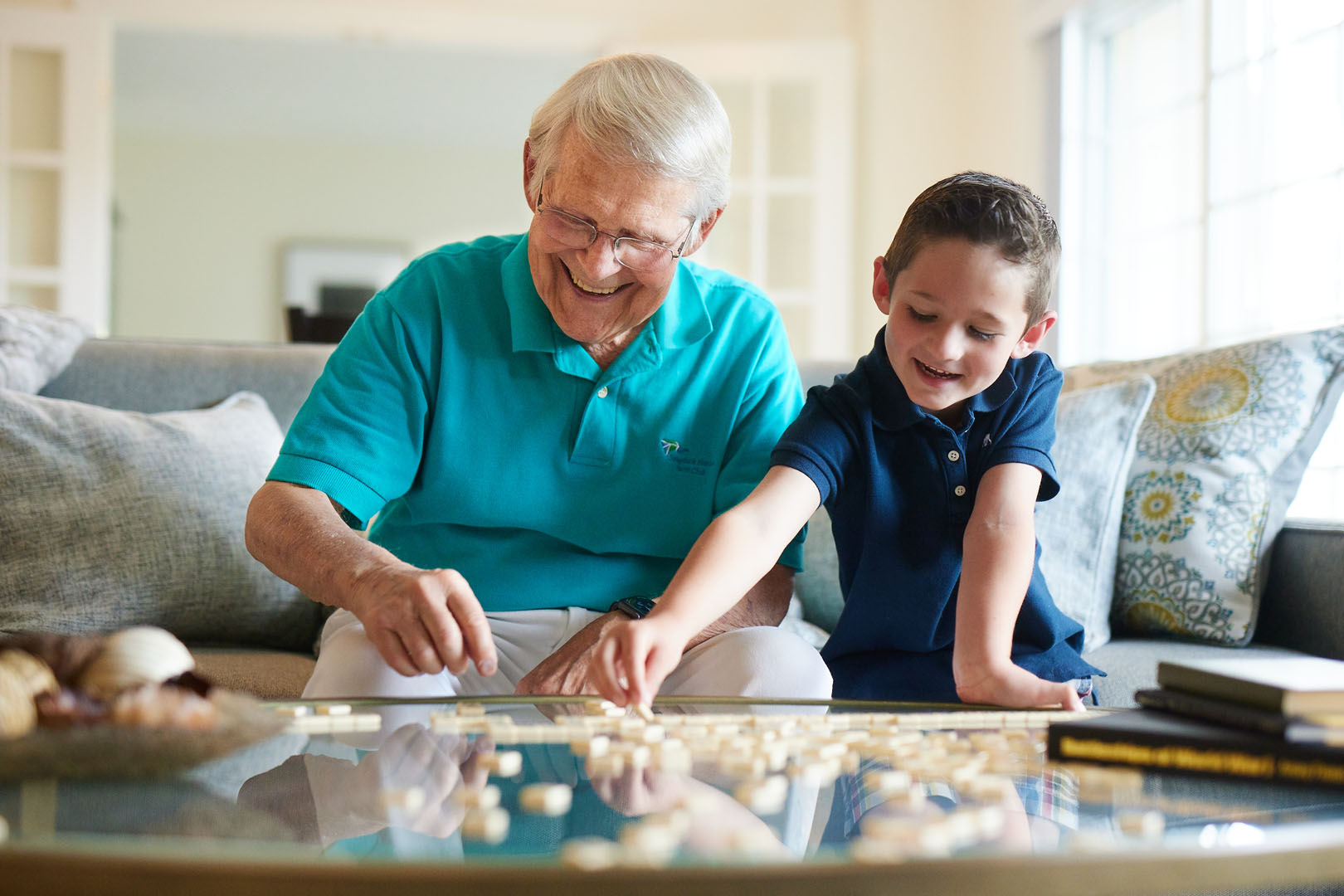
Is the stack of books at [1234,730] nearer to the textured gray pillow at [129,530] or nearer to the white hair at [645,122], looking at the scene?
the white hair at [645,122]

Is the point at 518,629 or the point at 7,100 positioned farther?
the point at 7,100

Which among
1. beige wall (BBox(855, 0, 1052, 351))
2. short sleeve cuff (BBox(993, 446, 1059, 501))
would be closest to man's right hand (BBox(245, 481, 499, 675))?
short sleeve cuff (BBox(993, 446, 1059, 501))

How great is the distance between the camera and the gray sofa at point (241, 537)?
64.7 inches

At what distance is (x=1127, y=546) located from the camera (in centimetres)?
197

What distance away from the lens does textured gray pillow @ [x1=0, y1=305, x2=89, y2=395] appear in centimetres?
189

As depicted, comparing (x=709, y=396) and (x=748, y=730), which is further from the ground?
(x=709, y=396)

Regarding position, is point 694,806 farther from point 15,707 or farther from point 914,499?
point 914,499

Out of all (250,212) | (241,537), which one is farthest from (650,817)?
(250,212)

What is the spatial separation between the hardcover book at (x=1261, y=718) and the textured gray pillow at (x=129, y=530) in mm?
1363

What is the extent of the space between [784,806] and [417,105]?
8.04 m

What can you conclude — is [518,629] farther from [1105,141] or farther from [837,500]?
[1105,141]

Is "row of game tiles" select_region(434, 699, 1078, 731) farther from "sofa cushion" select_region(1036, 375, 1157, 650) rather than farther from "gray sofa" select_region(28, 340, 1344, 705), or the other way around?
"sofa cushion" select_region(1036, 375, 1157, 650)

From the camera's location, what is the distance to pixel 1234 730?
80 cm

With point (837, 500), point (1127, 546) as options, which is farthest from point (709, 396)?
point (1127, 546)
